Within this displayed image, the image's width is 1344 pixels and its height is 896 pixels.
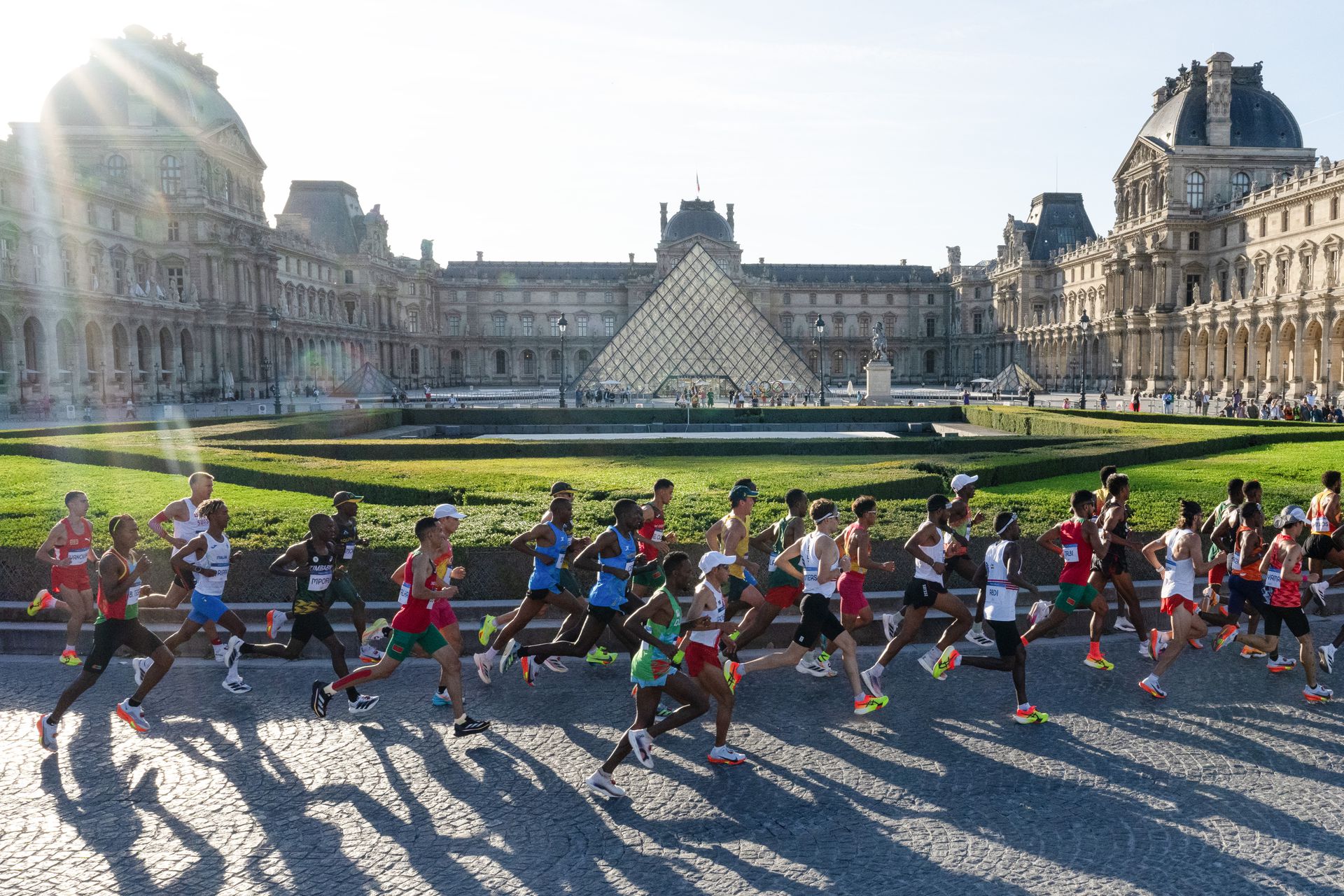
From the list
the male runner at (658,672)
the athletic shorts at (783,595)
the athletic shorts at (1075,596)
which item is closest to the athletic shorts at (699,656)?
the male runner at (658,672)

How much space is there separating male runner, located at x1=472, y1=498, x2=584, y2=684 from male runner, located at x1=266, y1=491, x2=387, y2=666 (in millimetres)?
788

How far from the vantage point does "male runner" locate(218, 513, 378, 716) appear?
6.21 m

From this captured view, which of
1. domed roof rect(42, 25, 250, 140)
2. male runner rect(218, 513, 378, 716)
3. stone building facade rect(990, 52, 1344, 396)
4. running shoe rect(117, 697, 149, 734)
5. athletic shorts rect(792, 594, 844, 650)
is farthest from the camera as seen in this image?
domed roof rect(42, 25, 250, 140)

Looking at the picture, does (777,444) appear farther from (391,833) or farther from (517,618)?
(391,833)

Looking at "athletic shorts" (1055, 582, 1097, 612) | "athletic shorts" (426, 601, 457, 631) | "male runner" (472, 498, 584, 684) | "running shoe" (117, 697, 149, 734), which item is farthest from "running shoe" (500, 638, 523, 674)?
"athletic shorts" (1055, 582, 1097, 612)

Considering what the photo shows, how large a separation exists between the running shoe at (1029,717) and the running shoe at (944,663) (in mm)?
491

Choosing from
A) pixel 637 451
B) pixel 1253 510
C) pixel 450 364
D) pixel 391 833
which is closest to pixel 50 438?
pixel 637 451

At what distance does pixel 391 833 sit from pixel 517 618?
224 centimetres

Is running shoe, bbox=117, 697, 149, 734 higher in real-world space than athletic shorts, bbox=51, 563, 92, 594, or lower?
lower

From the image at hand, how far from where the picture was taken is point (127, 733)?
572 cm

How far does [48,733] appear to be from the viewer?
5.48 metres

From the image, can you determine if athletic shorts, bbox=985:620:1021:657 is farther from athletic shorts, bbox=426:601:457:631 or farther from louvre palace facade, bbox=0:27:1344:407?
louvre palace facade, bbox=0:27:1344:407

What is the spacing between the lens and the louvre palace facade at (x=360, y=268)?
39281 millimetres

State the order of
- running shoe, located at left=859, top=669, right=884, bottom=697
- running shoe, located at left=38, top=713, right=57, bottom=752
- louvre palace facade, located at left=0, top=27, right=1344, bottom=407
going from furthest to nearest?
1. louvre palace facade, located at left=0, top=27, right=1344, bottom=407
2. running shoe, located at left=859, top=669, right=884, bottom=697
3. running shoe, located at left=38, top=713, right=57, bottom=752
